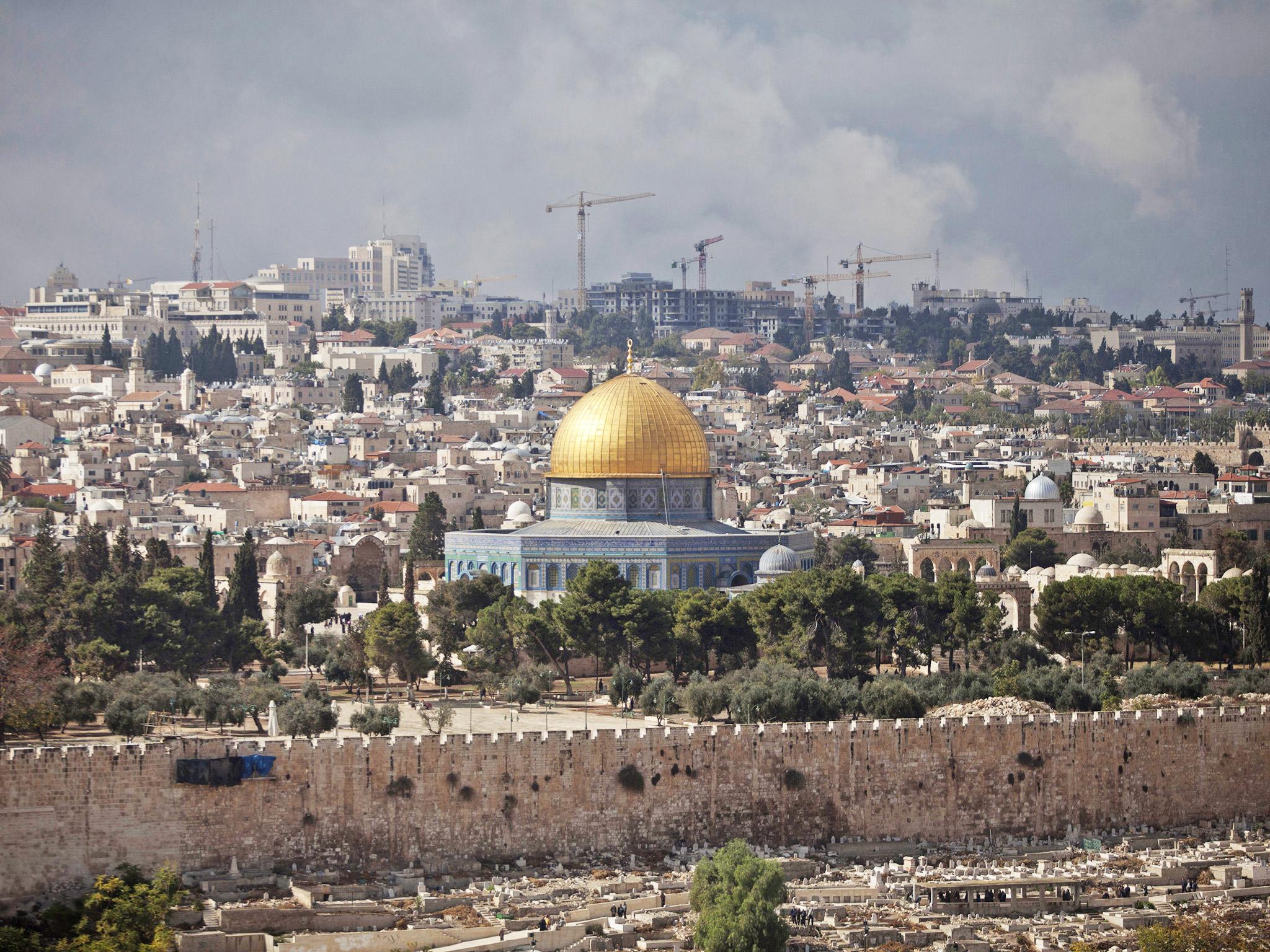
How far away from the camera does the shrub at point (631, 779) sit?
35594mm

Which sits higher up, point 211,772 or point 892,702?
point 892,702

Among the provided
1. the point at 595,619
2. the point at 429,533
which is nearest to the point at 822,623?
the point at 595,619

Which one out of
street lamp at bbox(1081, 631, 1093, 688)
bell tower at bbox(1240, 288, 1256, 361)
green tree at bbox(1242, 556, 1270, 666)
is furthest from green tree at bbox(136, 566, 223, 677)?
bell tower at bbox(1240, 288, 1256, 361)

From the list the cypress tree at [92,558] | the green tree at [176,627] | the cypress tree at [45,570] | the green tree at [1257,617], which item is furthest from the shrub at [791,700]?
the cypress tree at [92,558]

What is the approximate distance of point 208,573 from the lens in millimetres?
55812

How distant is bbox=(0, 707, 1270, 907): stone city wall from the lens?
1297 inches

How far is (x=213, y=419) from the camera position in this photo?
100 meters

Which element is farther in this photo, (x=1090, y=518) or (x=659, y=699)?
(x=1090, y=518)

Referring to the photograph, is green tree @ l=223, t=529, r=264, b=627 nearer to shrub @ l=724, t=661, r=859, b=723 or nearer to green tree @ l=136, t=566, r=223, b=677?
green tree @ l=136, t=566, r=223, b=677

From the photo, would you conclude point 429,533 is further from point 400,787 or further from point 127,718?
point 400,787

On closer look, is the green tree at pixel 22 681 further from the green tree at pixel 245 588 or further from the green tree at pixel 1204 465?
the green tree at pixel 1204 465

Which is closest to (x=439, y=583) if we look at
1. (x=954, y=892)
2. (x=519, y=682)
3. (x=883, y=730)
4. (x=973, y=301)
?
(x=519, y=682)

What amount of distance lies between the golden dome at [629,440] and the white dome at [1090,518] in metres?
16.6

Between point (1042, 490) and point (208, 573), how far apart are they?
2740cm
